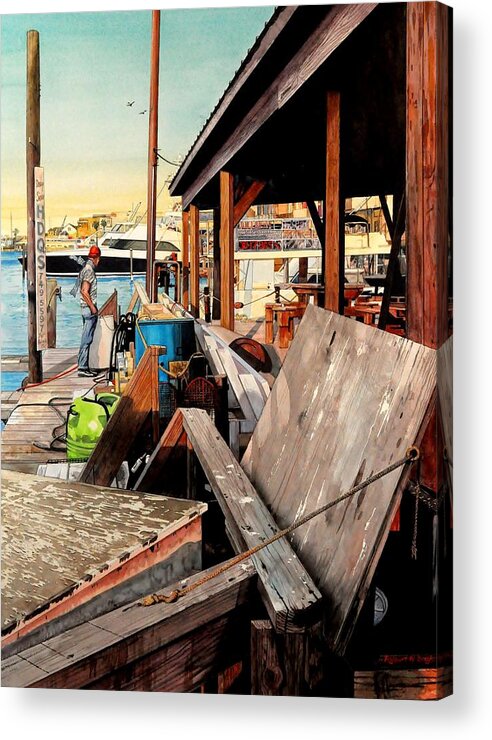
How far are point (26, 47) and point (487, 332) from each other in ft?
5.69

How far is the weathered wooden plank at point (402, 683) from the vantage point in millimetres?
3232

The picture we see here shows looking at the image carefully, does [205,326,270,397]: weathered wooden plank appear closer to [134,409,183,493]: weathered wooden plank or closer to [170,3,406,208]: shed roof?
[134,409,183,493]: weathered wooden plank

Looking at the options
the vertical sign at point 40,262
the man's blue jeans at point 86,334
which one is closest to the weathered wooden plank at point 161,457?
the man's blue jeans at point 86,334

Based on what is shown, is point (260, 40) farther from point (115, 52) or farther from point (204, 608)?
point (204, 608)

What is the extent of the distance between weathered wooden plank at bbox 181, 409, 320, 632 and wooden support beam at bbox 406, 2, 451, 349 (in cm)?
71

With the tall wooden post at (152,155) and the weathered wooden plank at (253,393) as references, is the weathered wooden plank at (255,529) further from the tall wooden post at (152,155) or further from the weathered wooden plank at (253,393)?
the tall wooden post at (152,155)

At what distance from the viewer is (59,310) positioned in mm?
3639

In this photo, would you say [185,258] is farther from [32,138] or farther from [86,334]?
[32,138]

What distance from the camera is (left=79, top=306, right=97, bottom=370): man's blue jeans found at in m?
3.63

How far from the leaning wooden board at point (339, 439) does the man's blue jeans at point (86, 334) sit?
619 mm

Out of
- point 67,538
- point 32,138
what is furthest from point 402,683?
point 32,138

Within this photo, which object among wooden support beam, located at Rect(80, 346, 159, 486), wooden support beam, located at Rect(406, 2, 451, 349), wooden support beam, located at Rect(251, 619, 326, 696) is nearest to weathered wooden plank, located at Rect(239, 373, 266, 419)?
wooden support beam, located at Rect(80, 346, 159, 486)

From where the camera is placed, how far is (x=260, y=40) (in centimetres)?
339

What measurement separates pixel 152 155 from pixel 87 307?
0.54 metres
